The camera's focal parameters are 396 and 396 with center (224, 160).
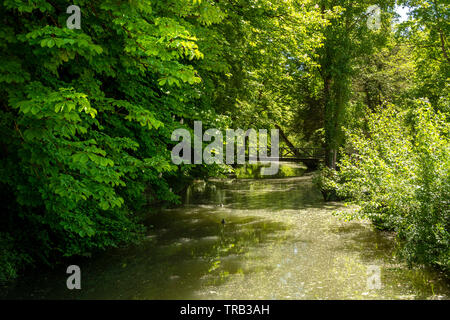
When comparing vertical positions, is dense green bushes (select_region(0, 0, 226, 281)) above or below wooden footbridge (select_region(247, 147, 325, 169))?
above

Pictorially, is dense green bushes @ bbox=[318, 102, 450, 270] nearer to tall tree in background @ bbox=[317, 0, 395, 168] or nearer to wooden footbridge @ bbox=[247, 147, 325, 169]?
tall tree in background @ bbox=[317, 0, 395, 168]

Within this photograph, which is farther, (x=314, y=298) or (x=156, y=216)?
(x=156, y=216)

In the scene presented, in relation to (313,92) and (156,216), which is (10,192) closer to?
(156,216)

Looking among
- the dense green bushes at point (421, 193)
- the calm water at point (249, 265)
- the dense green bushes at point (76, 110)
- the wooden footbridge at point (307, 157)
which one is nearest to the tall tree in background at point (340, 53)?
the calm water at point (249, 265)

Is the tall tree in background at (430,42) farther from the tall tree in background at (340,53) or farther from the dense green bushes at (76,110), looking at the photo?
the dense green bushes at (76,110)

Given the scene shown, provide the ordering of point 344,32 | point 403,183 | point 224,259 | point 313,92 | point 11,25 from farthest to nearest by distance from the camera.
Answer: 1. point 313,92
2. point 344,32
3. point 224,259
4. point 403,183
5. point 11,25

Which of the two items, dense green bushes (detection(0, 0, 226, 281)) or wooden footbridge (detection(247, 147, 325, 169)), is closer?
dense green bushes (detection(0, 0, 226, 281))

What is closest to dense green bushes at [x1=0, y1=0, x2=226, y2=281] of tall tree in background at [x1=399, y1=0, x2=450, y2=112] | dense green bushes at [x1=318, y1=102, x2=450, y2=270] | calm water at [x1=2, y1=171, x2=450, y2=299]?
calm water at [x1=2, y1=171, x2=450, y2=299]

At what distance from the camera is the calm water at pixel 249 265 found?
7.58 m

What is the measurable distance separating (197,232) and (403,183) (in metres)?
7.15

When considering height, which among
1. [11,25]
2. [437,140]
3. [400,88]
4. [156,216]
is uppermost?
[400,88]

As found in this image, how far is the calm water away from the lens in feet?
24.9

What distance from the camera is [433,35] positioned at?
24.7 m
